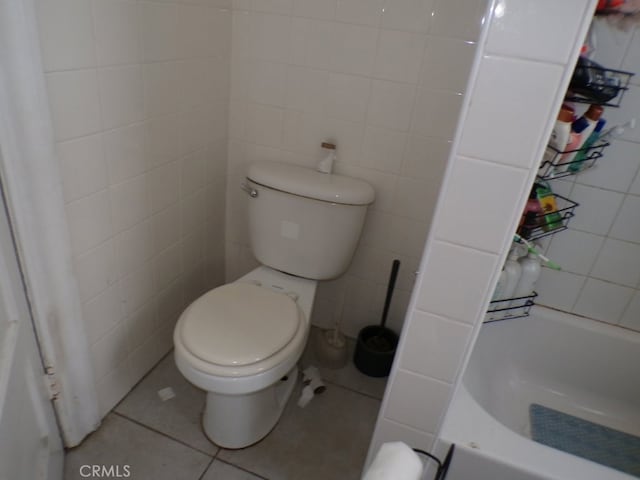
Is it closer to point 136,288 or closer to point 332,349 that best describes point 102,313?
point 136,288

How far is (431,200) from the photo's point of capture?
156 cm

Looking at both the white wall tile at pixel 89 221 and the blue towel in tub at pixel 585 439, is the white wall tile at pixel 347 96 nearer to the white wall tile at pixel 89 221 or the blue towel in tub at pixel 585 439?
the white wall tile at pixel 89 221

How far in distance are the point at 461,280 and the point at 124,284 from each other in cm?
104

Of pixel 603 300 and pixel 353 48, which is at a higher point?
pixel 353 48

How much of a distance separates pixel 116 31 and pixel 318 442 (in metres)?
1.34

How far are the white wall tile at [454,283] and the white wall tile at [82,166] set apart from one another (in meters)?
0.86

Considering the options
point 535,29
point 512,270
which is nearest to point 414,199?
point 512,270

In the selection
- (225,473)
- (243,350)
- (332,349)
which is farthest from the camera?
(332,349)

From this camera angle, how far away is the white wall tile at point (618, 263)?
1434 mm

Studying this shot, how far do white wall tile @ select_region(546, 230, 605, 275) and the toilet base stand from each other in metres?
1.07

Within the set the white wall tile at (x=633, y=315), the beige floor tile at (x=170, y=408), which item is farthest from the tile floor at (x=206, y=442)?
the white wall tile at (x=633, y=315)

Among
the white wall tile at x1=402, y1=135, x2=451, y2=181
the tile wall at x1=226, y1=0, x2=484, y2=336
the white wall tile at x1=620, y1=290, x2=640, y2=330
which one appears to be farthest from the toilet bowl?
the white wall tile at x1=620, y1=290, x2=640, y2=330

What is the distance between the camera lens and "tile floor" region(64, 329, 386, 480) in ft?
4.40

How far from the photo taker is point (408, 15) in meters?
1.35
